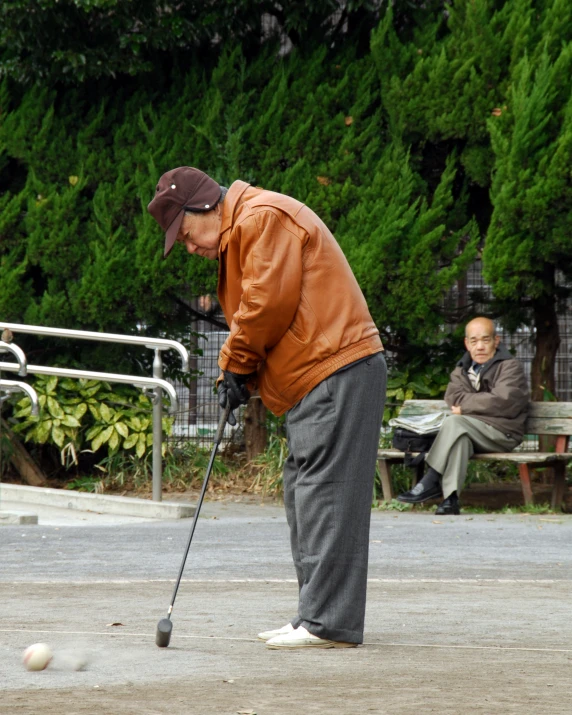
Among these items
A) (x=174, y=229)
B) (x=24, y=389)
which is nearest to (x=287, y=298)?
(x=174, y=229)

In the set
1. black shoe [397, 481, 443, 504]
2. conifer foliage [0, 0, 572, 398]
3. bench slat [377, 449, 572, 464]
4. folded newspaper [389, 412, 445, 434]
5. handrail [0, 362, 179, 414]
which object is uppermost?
conifer foliage [0, 0, 572, 398]

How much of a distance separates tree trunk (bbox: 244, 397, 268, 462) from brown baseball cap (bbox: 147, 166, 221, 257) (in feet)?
21.5

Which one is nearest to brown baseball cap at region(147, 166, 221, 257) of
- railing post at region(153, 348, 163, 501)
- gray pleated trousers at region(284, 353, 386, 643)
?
gray pleated trousers at region(284, 353, 386, 643)

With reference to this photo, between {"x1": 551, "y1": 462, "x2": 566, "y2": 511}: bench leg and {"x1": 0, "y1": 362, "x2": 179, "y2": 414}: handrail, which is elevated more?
{"x1": 0, "y1": 362, "x2": 179, "y2": 414}: handrail

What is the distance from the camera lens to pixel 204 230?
4.73 meters

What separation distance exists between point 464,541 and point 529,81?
3680 millimetres

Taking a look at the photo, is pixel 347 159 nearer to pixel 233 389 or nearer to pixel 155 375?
pixel 155 375

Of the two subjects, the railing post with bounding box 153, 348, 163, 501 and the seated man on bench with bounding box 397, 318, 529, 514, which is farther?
the seated man on bench with bounding box 397, 318, 529, 514

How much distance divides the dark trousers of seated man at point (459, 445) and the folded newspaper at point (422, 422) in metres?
0.20

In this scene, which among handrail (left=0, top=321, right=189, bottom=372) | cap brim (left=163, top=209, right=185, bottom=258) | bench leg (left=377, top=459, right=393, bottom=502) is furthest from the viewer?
bench leg (left=377, top=459, right=393, bottom=502)

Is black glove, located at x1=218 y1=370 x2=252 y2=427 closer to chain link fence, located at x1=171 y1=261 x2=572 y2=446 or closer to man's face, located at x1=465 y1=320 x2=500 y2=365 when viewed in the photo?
man's face, located at x1=465 y1=320 x2=500 y2=365

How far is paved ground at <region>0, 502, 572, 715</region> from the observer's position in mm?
3742

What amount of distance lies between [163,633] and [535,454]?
222 inches

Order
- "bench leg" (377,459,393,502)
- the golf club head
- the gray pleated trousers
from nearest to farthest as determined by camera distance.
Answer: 1. the golf club head
2. the gray pleated trousers
3. "bench leg" (377,459,393,502)
